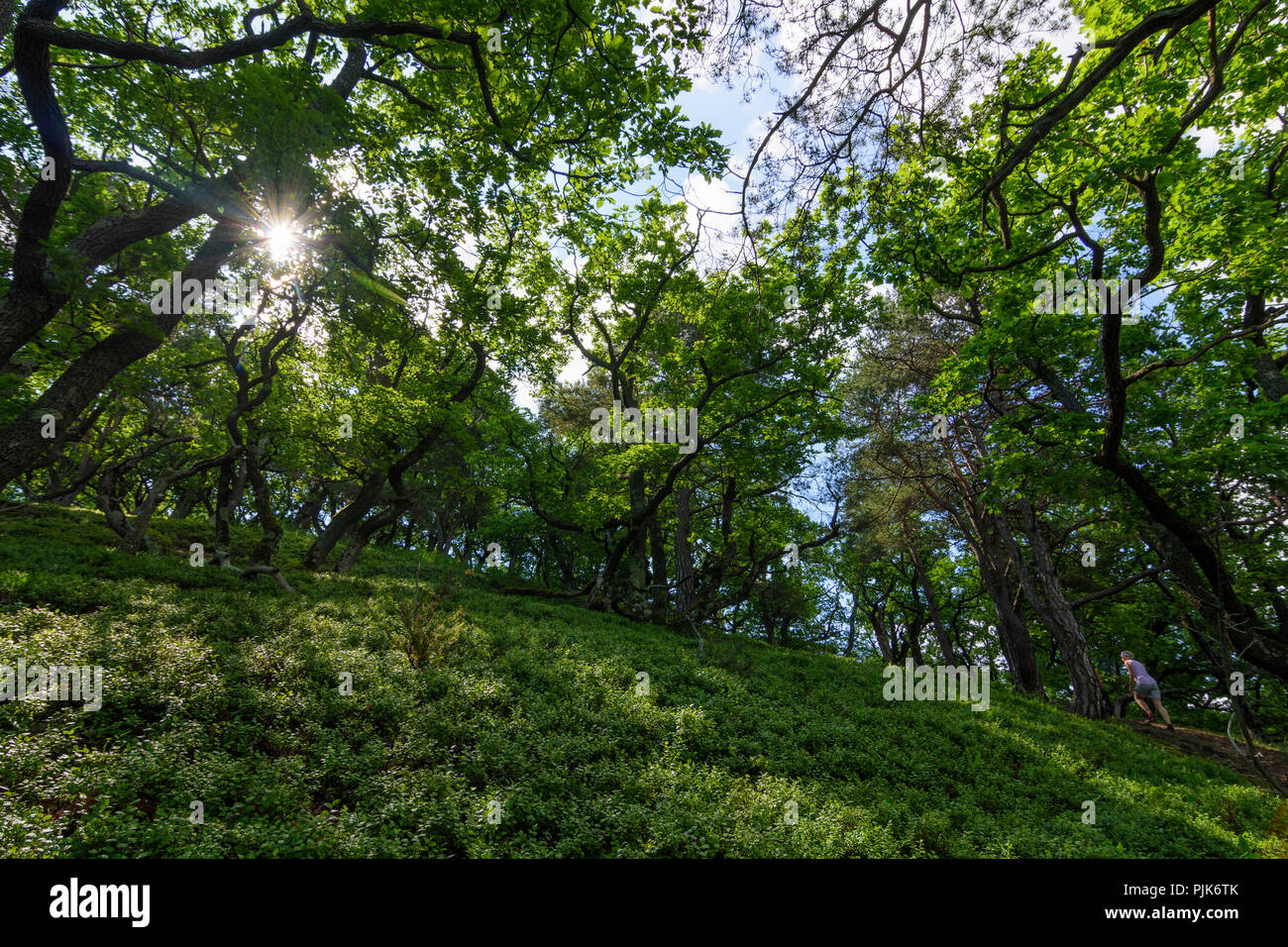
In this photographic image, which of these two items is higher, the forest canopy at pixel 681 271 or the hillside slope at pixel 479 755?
the forest canopy at pixel 681 271

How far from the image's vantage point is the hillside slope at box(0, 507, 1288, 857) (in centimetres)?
360

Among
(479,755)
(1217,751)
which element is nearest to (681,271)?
(479,755)

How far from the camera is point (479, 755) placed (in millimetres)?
4945

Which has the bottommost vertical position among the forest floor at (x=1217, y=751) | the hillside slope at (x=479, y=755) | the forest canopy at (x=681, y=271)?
the forest floor at (x=1217, y=751)

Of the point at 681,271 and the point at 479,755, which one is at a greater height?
the point at 681,271

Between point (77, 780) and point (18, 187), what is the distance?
9.83 metres

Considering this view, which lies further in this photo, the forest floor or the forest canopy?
the forest floor

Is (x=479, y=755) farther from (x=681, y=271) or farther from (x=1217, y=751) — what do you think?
(x=1217, y=751)

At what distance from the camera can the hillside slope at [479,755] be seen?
3.60 meters

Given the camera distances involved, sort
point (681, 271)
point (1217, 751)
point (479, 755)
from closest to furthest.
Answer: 1. point (479, 755)
2. point (1217, 751)
3. point (681, 271)

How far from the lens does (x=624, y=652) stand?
10367 millimetres

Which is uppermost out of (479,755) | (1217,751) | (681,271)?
(681,271)
